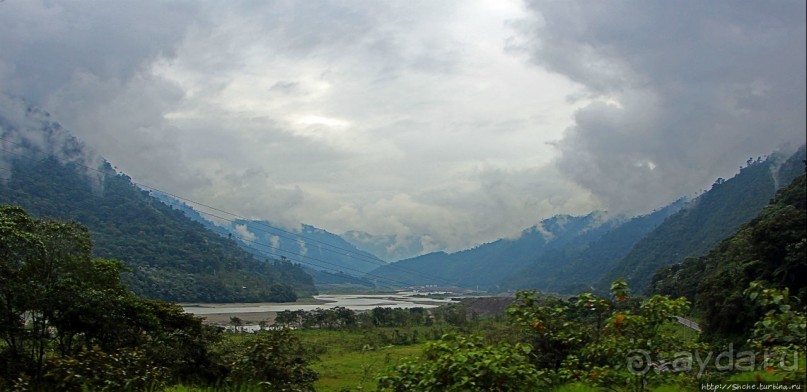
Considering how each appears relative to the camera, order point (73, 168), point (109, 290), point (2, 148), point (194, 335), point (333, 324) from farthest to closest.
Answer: point (73, 168) → point (2, 148) → point (333, 324) → point (194, 335) → point (109, 290)

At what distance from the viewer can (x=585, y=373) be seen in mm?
6668

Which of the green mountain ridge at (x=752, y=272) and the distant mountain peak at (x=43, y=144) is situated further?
the distant mountain peak at (x=43, y=144)

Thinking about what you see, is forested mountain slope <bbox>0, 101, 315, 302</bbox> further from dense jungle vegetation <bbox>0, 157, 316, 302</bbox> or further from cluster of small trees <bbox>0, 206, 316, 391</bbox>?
cluster of small trees <bbox>0, 206, 316, 391</bbox>

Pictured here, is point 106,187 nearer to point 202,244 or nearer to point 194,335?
point 202,244

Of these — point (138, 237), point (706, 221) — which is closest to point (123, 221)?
point (138, 237)

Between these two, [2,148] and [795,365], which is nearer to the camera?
[795,365]

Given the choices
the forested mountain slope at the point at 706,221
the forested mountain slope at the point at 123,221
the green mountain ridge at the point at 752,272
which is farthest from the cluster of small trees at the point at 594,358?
the forested mountain slope at the point at 706,221

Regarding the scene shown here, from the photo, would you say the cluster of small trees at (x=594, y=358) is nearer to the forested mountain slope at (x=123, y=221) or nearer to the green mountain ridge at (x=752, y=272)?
the green mountain ridge at (x=752, y=272)

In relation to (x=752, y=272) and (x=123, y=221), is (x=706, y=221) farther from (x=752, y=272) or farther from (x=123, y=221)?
(x=123, y=221)

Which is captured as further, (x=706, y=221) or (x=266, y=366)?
(x=706, y=221)

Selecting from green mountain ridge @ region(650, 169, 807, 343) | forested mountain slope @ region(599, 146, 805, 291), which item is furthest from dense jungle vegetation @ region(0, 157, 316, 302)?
forested mountain slope @ region(599, 146, 805, 291)

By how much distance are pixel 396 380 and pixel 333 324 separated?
2471 inches

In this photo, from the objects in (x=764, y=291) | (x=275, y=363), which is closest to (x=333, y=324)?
(x=275, y=363)

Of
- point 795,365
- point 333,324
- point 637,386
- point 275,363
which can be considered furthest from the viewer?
point 333,324
